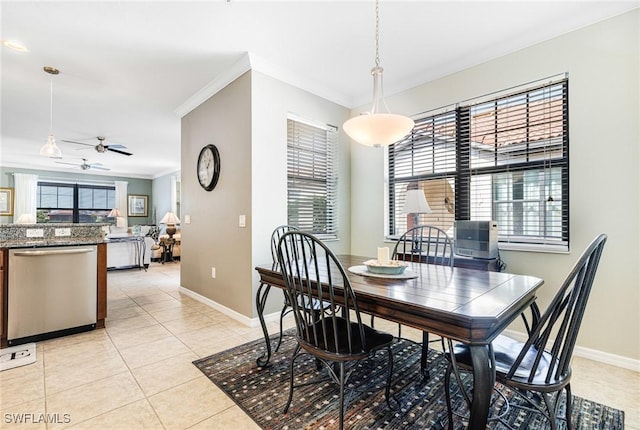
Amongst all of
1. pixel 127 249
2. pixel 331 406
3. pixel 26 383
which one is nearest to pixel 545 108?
pixel 331 406

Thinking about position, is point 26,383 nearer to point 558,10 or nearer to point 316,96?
point 316,96

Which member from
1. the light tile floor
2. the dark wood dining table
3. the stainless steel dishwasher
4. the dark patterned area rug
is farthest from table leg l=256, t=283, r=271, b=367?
the stainless steel dishwasher

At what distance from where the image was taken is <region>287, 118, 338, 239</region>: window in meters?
3.46

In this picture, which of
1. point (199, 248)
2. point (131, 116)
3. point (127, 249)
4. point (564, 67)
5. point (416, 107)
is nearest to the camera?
point (564, 67)

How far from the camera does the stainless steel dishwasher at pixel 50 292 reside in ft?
8.17

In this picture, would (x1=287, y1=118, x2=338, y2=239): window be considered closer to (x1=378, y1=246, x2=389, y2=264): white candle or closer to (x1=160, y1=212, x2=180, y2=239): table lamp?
(x1=378, y1=246, x2=389, y2=264): white candle

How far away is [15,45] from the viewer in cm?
269

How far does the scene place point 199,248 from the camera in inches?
152

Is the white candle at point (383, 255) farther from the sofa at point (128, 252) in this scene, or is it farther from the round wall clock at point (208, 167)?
the sofa at point (128, 252)

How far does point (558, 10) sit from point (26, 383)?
458cm

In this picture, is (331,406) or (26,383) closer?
(331,406)

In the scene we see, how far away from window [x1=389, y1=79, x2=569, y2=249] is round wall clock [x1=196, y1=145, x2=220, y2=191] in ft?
7.47

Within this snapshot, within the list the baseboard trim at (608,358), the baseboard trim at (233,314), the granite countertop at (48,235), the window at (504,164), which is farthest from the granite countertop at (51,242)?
the baseboard trim at (608,358)

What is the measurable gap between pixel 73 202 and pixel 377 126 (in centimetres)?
1098
